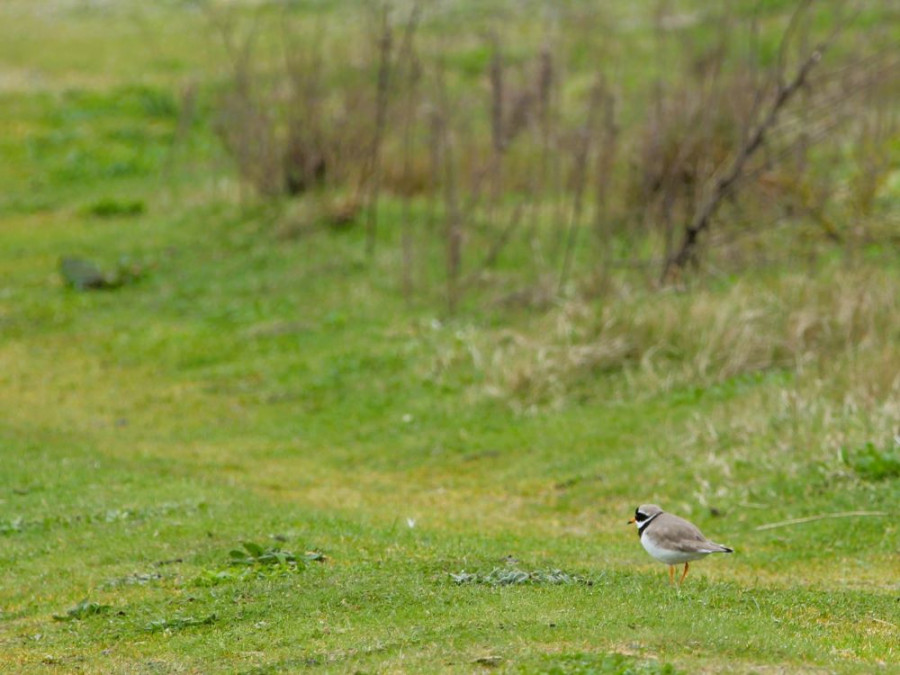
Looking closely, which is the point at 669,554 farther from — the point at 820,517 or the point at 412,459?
the point at 412,459

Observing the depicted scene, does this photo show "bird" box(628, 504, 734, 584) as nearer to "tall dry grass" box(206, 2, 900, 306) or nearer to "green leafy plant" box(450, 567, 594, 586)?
"green leafy plant" box(450, 567, 594, 586)

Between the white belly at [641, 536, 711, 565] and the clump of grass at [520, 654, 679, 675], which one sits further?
the white belly at [641, 536, 711, 565]

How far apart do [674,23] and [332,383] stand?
842 inches

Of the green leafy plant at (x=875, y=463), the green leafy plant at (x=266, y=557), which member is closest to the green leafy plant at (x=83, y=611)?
the green leafy plant at (x=266, y=557)

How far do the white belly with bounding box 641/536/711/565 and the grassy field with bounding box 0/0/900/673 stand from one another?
0.25 metres

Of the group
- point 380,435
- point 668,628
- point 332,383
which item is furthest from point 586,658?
point 332,383

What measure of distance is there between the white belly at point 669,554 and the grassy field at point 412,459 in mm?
252

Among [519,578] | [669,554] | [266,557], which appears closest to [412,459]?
[266,557]

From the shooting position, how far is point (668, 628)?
7.46m

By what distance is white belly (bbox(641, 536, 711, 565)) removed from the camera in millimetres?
8664

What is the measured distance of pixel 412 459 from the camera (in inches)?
619

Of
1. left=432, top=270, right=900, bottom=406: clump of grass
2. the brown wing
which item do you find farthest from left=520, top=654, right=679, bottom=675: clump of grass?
left=432, top=270, right=900, bottom=406: clump of grass

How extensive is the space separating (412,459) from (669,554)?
23.8ft

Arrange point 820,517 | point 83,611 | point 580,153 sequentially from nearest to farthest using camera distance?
point 83,611 < point 820,517 < point 580,153
